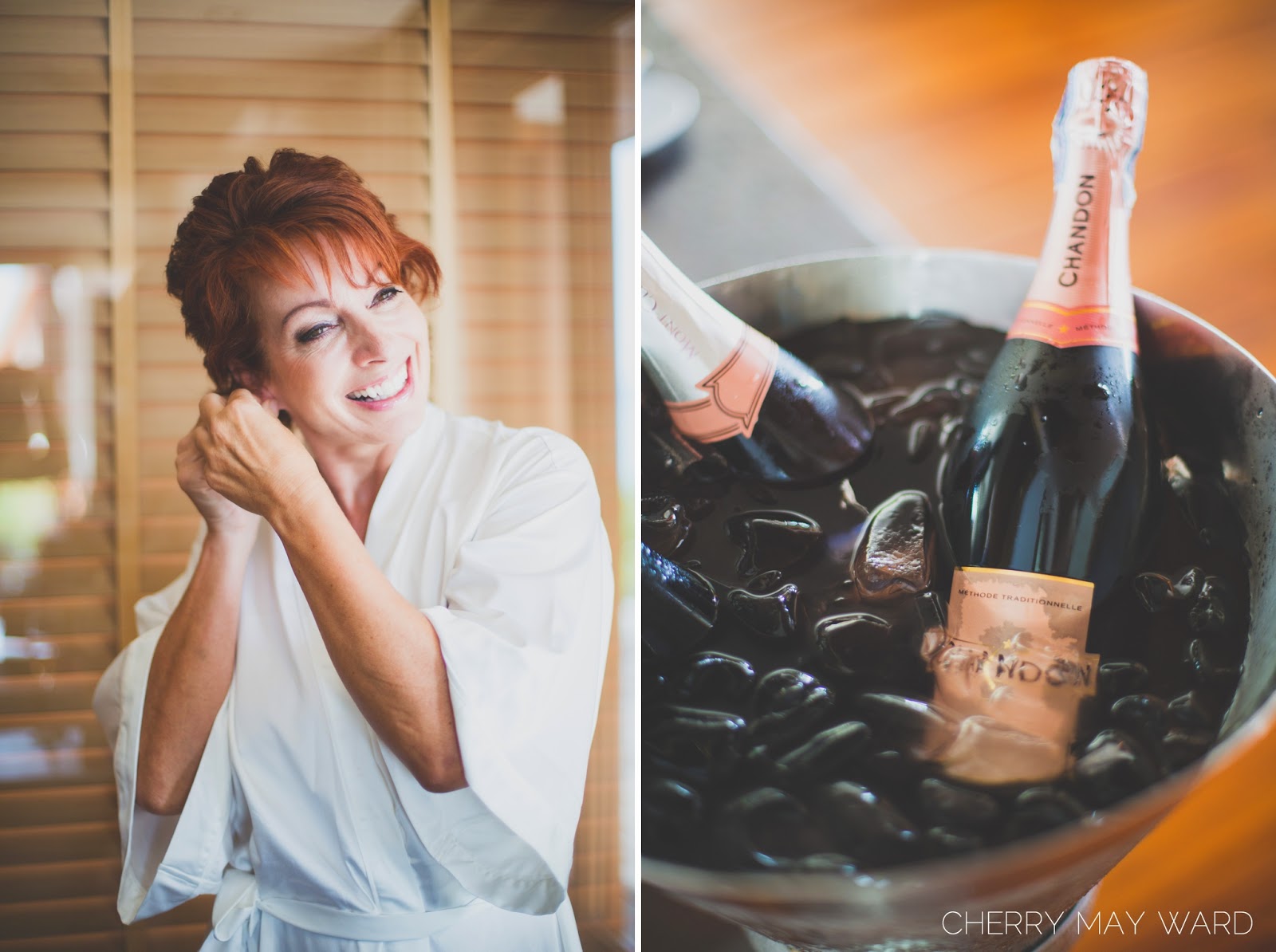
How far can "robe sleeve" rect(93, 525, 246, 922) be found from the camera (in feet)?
3.24

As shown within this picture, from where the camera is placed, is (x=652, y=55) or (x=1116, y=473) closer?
(x=1116, y=473)

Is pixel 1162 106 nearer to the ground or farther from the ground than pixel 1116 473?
farther from the ground

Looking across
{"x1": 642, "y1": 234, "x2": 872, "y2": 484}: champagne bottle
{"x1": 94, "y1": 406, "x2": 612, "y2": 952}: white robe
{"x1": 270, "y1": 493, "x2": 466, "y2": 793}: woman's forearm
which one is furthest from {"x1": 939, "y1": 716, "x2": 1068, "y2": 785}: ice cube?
{"x1": 270, "y1": 493, "x2": 466, "y2": 793}: woman's forearm

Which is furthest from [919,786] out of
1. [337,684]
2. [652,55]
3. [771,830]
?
[652,55]

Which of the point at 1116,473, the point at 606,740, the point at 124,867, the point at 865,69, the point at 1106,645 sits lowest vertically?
the point at 124,867

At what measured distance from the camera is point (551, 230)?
111 centimetres

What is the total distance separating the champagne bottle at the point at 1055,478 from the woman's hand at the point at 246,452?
728 millimetres

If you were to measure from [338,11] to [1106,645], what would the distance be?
1.12m

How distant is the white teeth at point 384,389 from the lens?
1.01 m

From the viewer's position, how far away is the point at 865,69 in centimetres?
113

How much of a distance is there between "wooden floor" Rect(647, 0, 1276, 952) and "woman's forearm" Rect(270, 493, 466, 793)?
2.33 ft

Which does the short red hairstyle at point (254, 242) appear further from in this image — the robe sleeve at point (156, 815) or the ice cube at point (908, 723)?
the ice cube at point (908, 723)

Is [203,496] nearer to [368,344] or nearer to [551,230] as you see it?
[368,344]

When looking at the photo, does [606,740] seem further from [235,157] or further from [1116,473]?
[235,157]
